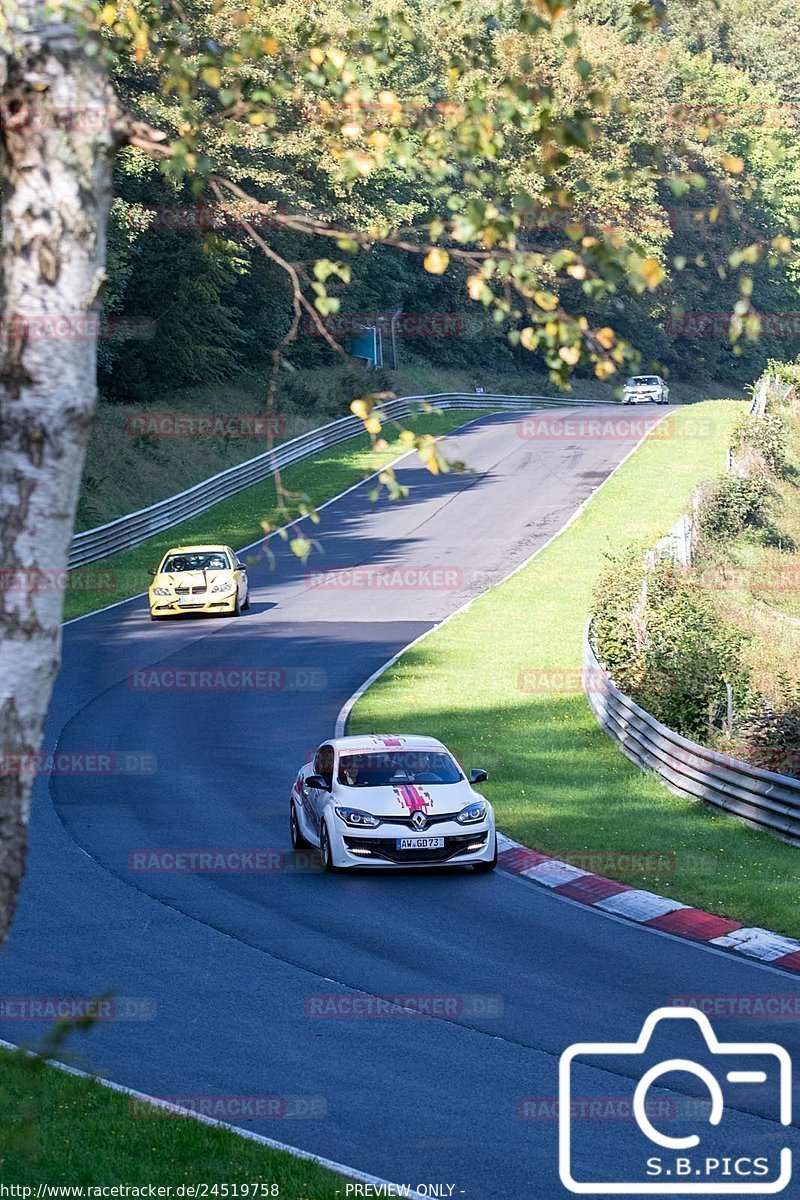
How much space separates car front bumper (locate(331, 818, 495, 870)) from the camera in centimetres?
1708

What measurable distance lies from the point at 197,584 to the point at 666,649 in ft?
45.3

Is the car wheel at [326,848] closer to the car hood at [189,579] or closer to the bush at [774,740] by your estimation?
the bush at [774,740]

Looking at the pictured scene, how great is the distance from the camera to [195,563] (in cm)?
3597

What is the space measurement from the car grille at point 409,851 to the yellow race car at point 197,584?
18.4 metres

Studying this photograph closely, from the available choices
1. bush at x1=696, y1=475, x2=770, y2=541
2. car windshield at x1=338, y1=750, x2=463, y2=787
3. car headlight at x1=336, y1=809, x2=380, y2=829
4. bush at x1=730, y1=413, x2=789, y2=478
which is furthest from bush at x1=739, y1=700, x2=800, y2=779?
bush at x1=730, y1=413, x2=789, y2=478

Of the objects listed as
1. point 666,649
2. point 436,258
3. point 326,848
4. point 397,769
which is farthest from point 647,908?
point 436,258

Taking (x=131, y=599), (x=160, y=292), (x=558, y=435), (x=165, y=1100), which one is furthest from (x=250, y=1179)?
(x=558, y=435)

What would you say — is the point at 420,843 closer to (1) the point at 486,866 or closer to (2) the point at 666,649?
(1) the point at 486,866

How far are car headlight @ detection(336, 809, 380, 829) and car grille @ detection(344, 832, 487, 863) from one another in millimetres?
166

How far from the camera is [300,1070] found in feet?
34.9

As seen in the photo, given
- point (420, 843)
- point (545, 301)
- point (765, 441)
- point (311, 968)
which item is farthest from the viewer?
point (765, 441)

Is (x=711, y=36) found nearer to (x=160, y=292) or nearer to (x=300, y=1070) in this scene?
(x=160, y=292)

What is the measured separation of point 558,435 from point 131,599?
3009 cm

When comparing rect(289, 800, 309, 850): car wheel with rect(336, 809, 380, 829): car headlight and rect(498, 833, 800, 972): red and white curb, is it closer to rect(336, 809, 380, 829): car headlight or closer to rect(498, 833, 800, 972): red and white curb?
rect(336, 809, 380, 829): car headlight
